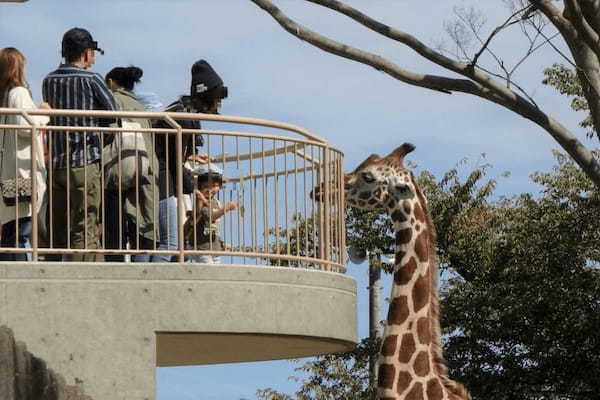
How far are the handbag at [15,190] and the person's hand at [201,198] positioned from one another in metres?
1.55

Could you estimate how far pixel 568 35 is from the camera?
2009 centimetres

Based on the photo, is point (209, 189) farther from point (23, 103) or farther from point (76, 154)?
point (23, 103)

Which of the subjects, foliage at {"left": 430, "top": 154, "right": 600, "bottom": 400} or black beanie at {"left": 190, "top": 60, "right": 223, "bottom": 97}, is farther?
foliage at {"left": 430, "top": 154, "right": 600, "bottom": 400}

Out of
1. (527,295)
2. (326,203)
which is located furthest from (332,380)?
(326,203)

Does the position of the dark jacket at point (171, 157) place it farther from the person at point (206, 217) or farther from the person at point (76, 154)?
the person at point (76, 154)

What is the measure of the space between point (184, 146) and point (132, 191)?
64 centimetres

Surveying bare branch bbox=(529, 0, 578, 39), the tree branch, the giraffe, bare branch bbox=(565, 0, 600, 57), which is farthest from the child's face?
bare branch bbox=(529, 0, 578, 39)

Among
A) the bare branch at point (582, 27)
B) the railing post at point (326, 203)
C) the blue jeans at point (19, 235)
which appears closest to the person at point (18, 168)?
the blue jeans at point (19, 235)

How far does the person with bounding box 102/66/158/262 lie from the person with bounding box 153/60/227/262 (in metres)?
0.12

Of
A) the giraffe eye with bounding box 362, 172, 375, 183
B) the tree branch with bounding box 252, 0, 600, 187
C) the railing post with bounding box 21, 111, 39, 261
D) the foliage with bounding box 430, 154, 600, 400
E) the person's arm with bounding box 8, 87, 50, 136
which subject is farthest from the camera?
the foliage with bounding box 430, 154, 600, 400

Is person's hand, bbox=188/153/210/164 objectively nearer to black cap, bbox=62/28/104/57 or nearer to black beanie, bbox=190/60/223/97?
black beanie, bbox=190/60/223/97

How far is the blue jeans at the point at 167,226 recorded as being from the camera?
13.3m

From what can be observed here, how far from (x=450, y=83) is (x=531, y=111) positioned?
1.16 metres

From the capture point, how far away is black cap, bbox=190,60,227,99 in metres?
13.6
